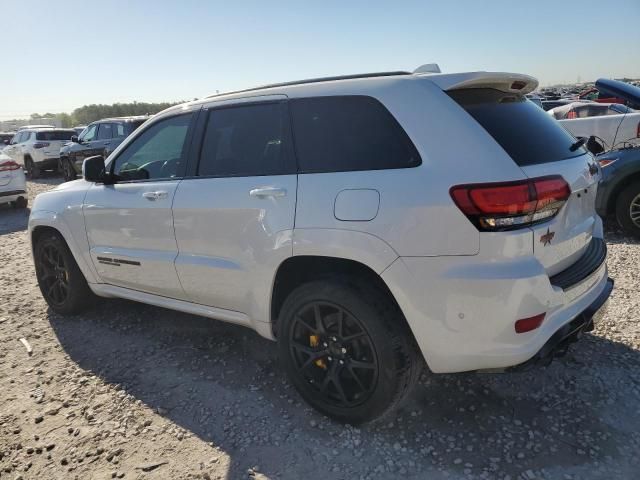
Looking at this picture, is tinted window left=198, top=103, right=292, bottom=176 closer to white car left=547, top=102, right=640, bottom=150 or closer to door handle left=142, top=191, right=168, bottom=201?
door handle left=142, top=191, right=168, bottom=201

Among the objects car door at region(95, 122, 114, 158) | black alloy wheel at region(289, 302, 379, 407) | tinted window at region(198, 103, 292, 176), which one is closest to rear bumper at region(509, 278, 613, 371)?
black alloy wheel at region(289, 302, 379, 407)

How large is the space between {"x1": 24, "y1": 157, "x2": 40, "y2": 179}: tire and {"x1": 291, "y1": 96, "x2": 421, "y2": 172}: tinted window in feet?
56.7

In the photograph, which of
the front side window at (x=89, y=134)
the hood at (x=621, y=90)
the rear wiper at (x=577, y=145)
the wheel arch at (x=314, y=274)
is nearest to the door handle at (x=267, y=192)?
the wheel arch at (x=314, y=274)

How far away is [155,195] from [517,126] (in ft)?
7.69

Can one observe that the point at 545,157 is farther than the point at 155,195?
No

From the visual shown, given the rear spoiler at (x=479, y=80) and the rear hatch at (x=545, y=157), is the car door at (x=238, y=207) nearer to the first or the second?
the rear spoiler at (x=479, y=80)

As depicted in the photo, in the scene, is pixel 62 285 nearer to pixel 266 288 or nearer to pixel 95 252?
pixel 95 252

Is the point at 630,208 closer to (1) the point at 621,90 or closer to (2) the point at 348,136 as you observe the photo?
(1) the point at 621,90

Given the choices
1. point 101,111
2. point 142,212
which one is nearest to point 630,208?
point 142,212

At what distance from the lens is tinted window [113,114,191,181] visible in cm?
342

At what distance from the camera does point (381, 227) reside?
231cm

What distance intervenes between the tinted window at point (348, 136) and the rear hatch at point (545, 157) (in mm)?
356

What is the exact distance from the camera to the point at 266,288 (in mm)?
2852

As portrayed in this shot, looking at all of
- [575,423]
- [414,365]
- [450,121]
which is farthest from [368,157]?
[575,423]
